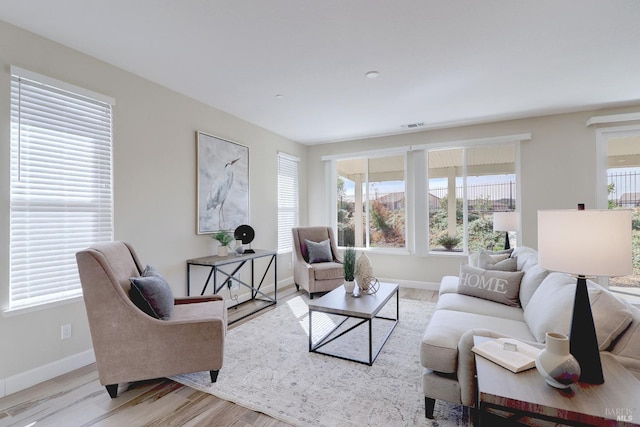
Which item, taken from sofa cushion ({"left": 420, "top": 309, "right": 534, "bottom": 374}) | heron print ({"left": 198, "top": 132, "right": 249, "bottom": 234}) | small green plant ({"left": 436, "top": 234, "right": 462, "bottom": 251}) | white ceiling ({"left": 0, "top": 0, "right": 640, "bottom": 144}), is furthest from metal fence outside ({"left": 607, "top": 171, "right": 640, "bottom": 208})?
heron print ({"left": 198, "top": 132, "right": 249, "bottom": 234})

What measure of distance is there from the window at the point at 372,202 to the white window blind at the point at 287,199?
86 cm

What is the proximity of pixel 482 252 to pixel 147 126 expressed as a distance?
373 cm

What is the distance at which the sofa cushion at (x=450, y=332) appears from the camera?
174 centimetres

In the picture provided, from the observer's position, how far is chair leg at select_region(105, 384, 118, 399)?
204 centimetres

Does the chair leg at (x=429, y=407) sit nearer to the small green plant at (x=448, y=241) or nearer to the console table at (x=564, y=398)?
the console table at (x=564, y=398)

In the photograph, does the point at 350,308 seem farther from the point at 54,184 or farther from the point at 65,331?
the point at 54,184

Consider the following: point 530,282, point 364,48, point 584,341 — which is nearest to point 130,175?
point 364,48

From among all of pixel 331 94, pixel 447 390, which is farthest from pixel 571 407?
pixel 331 94

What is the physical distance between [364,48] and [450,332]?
2.28m

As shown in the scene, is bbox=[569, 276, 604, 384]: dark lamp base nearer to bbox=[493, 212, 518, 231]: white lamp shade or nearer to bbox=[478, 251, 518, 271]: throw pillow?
bbox=[478, 251, 518, 271]: throw pillow

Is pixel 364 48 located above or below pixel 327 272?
above

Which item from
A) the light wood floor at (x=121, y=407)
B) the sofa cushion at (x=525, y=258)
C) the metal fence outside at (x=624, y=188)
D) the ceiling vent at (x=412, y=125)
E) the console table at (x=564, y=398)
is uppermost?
the ceiling vent at (x=412, y=125)

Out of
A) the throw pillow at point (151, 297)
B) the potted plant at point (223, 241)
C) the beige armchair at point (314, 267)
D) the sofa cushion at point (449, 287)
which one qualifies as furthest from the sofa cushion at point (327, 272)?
the throw pillow at point (151, 297)

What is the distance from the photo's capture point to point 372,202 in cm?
541
